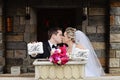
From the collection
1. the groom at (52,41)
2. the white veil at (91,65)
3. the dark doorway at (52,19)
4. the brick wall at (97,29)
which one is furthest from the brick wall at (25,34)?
the groom at (52,41)

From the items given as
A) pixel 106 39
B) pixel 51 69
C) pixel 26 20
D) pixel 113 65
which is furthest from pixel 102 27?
pixel 51 69

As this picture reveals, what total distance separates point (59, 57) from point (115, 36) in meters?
5.75

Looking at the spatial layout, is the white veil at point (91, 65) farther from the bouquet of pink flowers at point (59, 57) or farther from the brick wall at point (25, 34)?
the brick wall at point (25, 34)

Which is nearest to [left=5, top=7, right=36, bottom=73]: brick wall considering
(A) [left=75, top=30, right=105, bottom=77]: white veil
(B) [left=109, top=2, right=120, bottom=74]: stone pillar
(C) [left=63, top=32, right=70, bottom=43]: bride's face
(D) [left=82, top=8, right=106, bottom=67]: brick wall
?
(D) [left=82, top=8, right=106, bottom=67]: brick wall

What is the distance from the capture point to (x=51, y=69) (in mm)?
5461

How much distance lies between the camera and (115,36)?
36.3ft

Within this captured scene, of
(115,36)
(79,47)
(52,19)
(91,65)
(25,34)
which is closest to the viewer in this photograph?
(79,47)

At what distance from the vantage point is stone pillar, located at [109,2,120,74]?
11.1 m

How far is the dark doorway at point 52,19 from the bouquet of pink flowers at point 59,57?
21.5 ft

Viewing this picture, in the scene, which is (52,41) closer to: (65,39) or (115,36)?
(65,39)

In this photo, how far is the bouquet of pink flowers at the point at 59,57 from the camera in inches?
214

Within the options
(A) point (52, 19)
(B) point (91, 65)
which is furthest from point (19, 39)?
(B) point (91, 65)

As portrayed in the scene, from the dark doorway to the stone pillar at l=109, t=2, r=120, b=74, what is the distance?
1.46m

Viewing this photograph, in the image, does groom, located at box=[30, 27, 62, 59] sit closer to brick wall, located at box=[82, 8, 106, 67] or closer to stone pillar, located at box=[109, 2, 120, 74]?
stone pillar, located at box=[109, 2, 120, 74]
